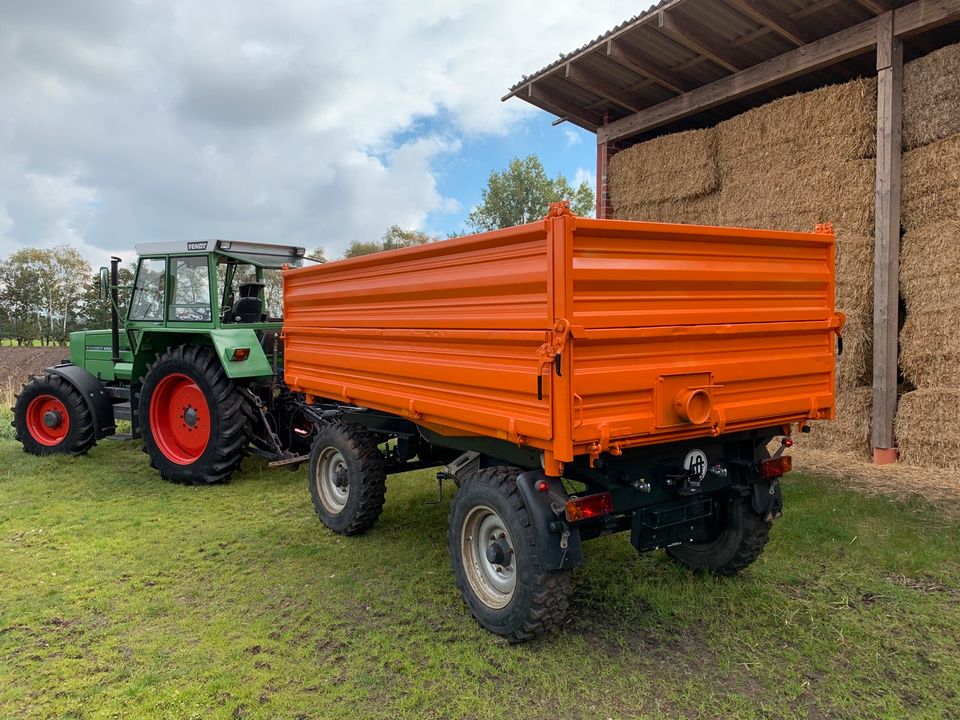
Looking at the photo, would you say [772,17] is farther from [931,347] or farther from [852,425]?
[852,425]

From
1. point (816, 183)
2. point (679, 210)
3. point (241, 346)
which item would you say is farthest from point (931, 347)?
point (241, 346)

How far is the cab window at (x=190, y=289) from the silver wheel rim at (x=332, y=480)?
254 centimetres

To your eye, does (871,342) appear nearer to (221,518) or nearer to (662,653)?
(662,653)

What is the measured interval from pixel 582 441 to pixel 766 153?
6.06m

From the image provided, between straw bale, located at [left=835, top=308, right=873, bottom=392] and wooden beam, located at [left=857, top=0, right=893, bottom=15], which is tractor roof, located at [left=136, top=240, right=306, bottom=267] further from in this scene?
wooden beam, located at [left=857, top=0, right=893, bottom=15]

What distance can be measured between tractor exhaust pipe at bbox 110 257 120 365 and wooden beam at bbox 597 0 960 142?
654 centimetres

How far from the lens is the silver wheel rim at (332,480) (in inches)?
192

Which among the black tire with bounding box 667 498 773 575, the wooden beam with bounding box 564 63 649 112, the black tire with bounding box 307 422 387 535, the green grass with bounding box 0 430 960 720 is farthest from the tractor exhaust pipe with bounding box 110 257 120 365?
the black tire with bounding box 667 498 773 575

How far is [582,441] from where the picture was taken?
107 inches

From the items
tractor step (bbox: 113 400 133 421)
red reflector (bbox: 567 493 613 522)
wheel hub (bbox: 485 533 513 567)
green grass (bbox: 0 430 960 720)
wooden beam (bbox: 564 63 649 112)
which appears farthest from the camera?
wooden beam (bbox: 564 63 649 112)

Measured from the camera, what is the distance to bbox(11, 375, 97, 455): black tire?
7.23 meters

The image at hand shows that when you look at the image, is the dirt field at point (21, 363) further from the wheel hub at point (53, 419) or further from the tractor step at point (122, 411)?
the tractor step at point (122, 411)

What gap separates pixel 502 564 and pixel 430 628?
0.52m

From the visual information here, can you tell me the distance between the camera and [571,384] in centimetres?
270
